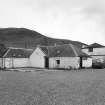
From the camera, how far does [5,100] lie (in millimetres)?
11164

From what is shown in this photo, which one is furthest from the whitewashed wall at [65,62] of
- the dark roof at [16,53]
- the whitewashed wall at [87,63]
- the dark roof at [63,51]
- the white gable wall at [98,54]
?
the white gable wall at [98,54]

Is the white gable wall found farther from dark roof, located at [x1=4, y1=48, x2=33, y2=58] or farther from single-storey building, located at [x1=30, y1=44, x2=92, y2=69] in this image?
dark roof, located at [x1=4, y1=48, x2=33, y2=58]

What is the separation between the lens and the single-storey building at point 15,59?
44.4m

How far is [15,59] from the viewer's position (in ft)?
149

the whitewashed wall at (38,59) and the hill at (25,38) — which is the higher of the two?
the hill at (25,38)

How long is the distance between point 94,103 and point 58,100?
2022 millimetres

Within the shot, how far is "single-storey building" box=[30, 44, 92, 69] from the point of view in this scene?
40750 mm

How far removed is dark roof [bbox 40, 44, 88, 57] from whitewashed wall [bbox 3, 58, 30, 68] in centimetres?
554

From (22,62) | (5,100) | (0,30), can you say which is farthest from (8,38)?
(5,100)

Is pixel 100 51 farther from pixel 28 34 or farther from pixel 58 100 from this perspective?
pixel 28 34

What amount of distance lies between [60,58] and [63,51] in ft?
6.12

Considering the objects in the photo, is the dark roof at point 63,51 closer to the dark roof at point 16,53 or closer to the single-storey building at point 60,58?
the single-storey building at point 60,58

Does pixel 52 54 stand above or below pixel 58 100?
above

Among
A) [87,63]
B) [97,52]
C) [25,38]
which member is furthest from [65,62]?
[25,38]
